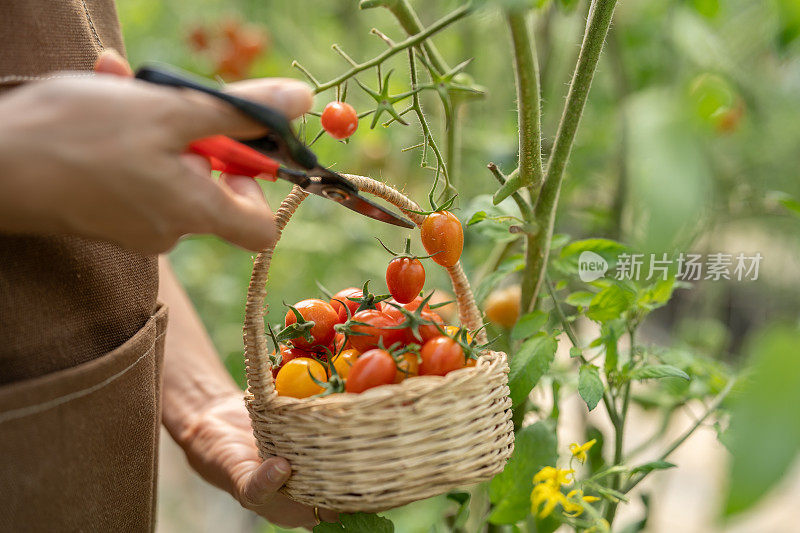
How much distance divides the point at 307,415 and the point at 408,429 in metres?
0.08

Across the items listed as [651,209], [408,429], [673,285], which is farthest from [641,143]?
[673,285]

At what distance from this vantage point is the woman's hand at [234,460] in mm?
587

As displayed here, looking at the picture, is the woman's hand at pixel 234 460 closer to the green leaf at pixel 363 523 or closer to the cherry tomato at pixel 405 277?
the green leaf at pixel 363 523

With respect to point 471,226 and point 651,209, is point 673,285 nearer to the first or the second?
point 471,226

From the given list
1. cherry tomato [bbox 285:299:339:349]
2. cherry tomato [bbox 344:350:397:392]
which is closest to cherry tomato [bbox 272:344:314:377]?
cherry tomato [bbox 285:299:339:349]

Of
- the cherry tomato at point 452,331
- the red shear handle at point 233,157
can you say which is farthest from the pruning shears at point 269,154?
the cherry tomato at point 452,331

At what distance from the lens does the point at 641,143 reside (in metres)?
0.24

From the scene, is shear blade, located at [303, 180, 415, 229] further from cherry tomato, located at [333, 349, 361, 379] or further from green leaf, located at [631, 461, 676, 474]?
green leaf, located at [631, 461, 676, 474]

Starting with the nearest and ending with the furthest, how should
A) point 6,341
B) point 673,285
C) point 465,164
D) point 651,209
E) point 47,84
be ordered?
point 651,209 → point 47,84 → point 6,341 → point 673,285 → point 465,164

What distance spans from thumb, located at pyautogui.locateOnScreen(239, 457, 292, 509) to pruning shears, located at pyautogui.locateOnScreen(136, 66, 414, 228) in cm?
22

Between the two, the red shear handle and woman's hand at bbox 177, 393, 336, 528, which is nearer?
the red shear handle

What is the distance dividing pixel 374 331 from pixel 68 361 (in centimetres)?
24

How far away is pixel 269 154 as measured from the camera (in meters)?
0.44

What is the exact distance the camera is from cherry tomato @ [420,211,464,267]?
57 centimetres
